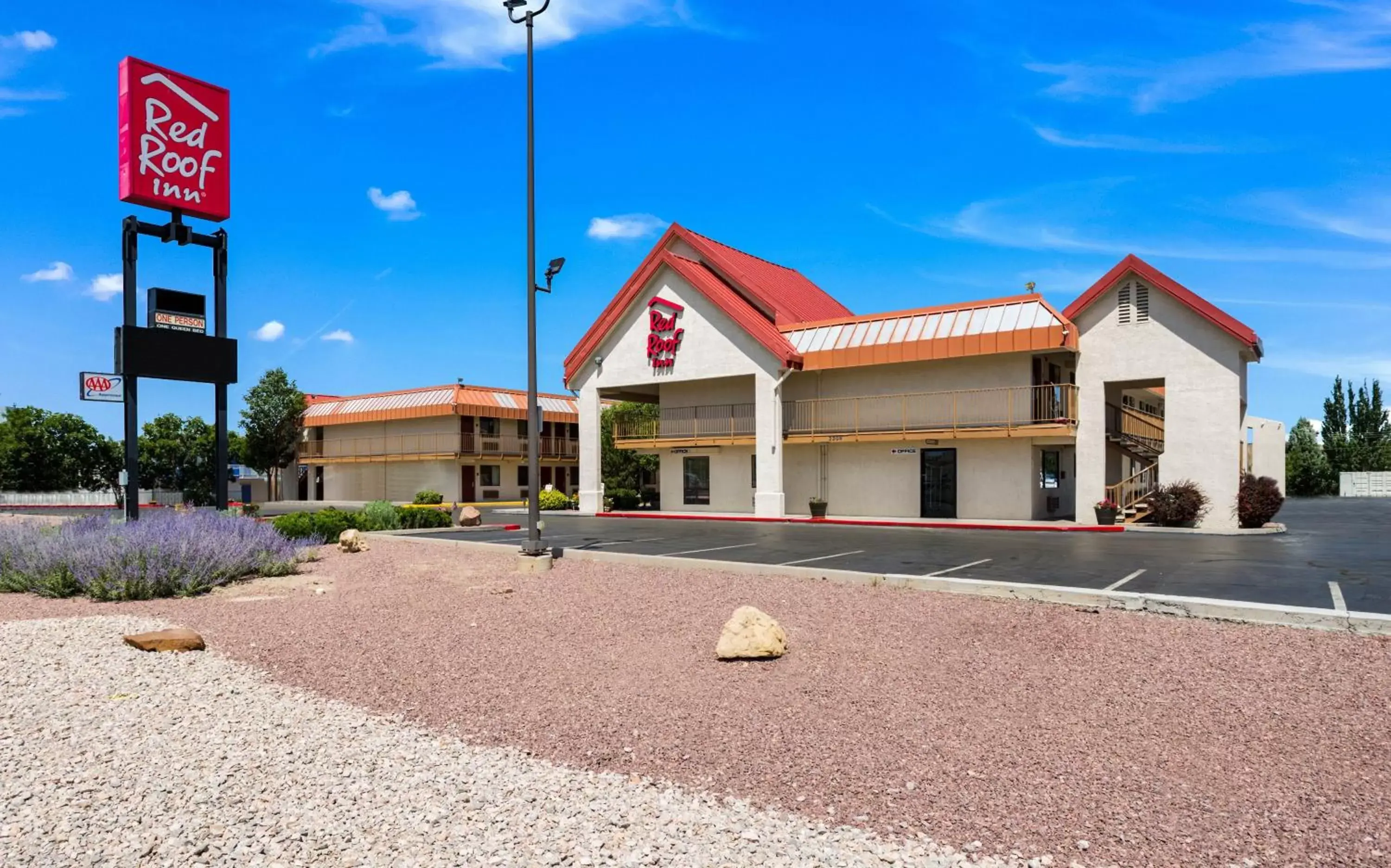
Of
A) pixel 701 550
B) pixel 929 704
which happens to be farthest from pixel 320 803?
pixel 701 550

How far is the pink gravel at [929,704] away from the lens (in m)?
4.85

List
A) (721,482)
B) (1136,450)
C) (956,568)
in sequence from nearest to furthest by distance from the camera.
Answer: (956,568), (1136,450), (721,482)

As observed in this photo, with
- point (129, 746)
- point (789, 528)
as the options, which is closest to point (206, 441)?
point (789, 528)

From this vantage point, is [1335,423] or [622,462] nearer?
[622,462]

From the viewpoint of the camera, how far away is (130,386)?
63.5 ft

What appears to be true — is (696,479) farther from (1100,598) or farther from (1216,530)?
(1100,598)

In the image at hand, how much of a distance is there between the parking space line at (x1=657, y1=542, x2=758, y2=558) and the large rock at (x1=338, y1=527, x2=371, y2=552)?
6572mm

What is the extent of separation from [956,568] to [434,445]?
130ft

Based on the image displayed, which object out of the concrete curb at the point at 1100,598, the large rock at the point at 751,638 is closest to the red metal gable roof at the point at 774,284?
the concrete curb at the point at 1100,598

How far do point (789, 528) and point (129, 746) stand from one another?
20.3m

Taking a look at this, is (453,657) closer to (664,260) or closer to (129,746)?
(129,746)

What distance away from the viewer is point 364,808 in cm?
497

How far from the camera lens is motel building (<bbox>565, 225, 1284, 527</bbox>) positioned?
2456 centimetres

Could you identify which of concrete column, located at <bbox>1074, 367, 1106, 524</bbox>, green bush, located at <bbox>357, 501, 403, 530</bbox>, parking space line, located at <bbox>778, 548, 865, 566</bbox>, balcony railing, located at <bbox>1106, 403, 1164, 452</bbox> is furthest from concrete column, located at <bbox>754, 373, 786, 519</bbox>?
parking space line, located at <bbox>778, 548, 865, 566</bbox>
